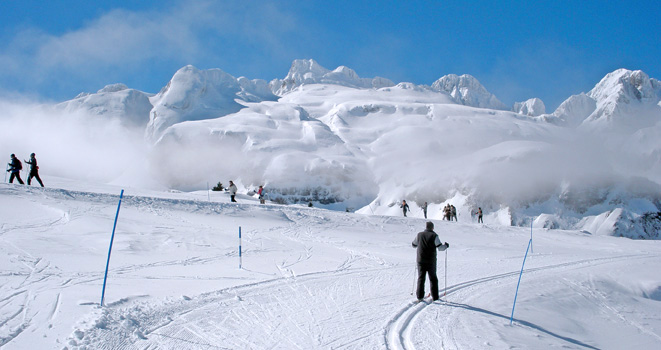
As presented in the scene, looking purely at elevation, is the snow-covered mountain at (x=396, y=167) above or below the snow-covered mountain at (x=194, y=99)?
below

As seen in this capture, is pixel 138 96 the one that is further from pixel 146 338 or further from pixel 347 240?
pixel 146 338

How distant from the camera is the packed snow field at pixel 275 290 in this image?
6.50 metres

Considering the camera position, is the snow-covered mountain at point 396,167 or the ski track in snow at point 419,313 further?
the snow-covered mountain at point 396,167

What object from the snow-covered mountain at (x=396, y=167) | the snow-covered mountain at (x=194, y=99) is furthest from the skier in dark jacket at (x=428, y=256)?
the snow-covered mountain at (x=194, y=99)

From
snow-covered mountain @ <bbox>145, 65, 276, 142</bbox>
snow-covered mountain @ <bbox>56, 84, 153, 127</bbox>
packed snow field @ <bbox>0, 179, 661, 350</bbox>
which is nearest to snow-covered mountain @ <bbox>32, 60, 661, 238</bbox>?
snow-covered mountain @ <bbox>145, 65, 276, 142</bbox>

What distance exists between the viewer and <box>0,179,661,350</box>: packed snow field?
6504 mm

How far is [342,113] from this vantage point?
157875mm

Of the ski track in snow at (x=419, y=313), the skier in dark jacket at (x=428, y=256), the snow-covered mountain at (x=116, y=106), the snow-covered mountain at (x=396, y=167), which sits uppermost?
the snow-covered mountain at (x=116, y=106)

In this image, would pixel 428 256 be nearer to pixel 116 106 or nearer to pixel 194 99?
pixel 194 99

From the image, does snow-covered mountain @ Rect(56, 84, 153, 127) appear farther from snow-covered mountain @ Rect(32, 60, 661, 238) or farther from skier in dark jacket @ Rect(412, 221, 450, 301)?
skier in dark jacket @ Rect(412, 221, 450, 301)

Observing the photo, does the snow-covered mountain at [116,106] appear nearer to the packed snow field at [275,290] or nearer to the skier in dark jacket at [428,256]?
the packed snow field at [275,290]

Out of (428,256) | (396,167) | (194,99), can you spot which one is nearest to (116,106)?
(194,99)

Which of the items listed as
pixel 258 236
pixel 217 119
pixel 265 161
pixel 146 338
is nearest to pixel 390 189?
pixel 265 161

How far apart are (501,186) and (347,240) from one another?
118 m
